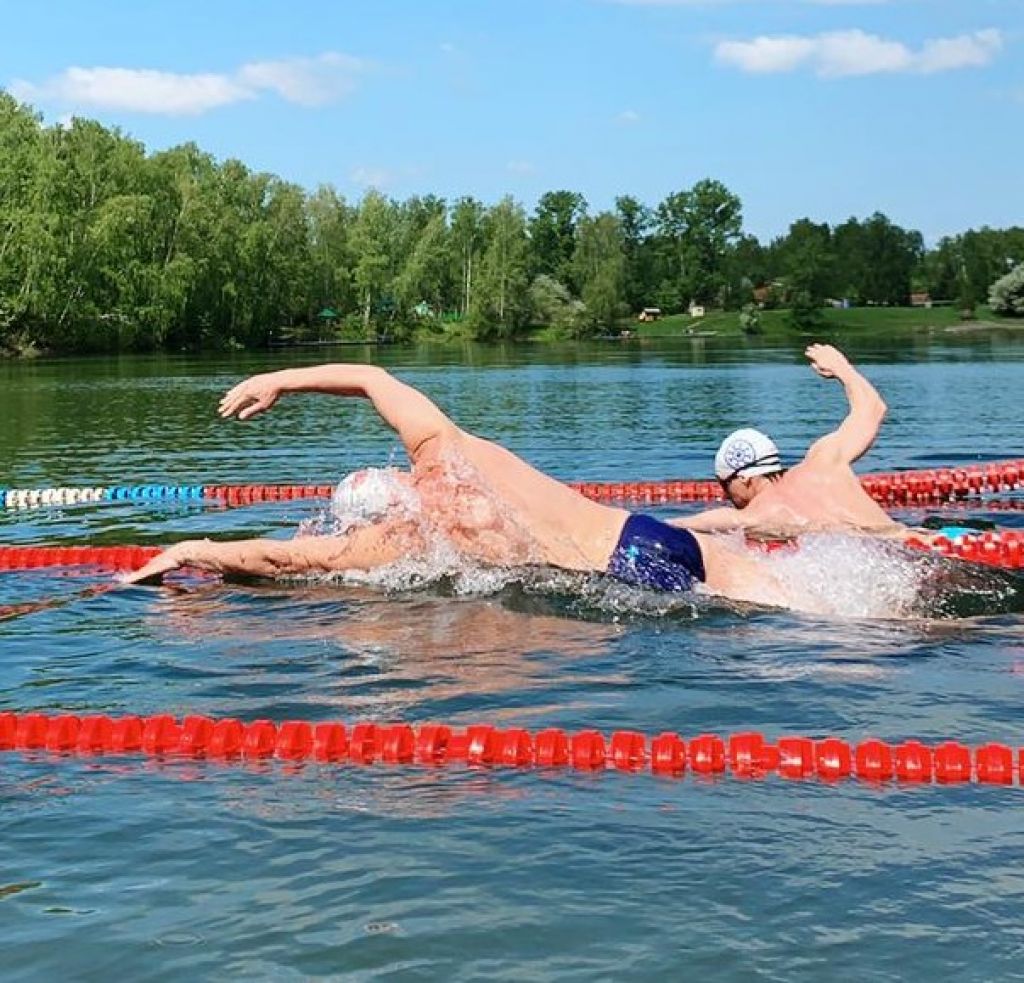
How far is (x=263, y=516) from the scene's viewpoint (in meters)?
14.6

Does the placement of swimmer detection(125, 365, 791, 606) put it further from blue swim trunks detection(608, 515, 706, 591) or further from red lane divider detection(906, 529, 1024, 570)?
red lane divider detection(906, 529, 1024, 570)

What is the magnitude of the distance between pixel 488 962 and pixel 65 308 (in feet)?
245

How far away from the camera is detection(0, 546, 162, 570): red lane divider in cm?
1135

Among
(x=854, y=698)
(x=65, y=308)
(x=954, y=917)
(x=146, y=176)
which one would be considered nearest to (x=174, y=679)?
(x=854, y=698)

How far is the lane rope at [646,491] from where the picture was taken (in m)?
15.5

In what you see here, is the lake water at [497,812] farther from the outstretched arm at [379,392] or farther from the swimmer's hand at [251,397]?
the swimmer's hand at [251,397]

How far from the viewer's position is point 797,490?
394 inches

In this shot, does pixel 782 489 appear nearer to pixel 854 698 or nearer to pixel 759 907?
pixel 854 698

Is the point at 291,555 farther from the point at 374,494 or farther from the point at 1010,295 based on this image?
the point at 1010,295

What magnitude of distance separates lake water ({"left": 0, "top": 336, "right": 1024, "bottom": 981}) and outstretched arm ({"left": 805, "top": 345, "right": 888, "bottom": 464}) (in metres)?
1.69

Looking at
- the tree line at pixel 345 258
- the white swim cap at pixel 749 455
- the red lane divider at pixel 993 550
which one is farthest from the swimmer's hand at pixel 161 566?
the tree line at pixel 345 258

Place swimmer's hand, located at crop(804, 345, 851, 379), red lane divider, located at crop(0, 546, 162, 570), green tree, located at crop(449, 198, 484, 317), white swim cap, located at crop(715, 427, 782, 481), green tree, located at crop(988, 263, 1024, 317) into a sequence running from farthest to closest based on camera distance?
green tree, located at crop(449, 198, 484, 317) < green tree, located at crop(988, 263, 1024, 317) < red lane divider, located at crop(0, 546, 162, 570) < swimmer's hand, located at crop(804, 345, 851, 379) < white swim cap, located at crop(715, 427, 782, 481)

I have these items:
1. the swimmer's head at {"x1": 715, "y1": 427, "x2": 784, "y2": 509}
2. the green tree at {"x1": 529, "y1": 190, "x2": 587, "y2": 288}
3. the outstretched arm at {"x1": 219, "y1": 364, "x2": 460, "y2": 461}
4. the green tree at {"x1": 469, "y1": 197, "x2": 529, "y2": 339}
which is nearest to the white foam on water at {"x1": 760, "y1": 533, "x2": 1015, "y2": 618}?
the swimmer's head at {"x1": 715, "y1": 427, "x2": 784, "y2": 509}

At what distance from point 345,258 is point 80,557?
4251 inches
